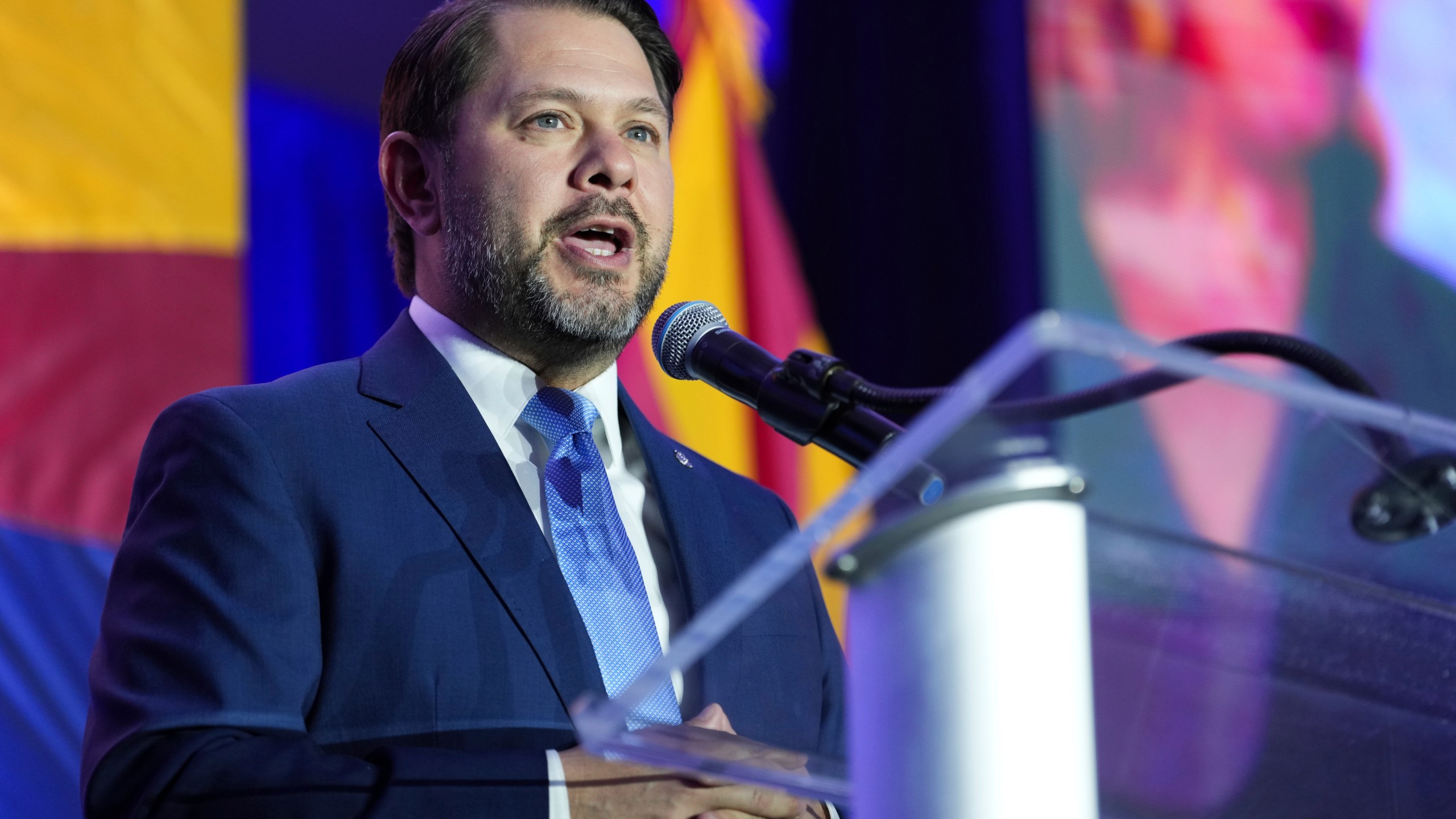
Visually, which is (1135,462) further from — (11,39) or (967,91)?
(967,91)

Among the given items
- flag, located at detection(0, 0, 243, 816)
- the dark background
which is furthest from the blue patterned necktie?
the dark background

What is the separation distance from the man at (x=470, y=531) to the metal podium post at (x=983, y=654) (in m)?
0.21

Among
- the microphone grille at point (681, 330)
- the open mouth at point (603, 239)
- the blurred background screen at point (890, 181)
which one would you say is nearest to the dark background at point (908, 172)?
the blurred background screen at point (890, 181)

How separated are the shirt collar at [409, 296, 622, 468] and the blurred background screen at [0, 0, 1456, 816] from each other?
1021 millimetres

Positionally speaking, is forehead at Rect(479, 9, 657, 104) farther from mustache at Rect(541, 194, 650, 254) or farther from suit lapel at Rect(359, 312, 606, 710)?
suit lapel at Rect(359, 312, 606, 710)

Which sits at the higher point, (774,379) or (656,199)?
(656,199)

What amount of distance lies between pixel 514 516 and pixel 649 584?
0.64ft

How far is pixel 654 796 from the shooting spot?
1.01 metres

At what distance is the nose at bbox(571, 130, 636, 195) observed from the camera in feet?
5.09

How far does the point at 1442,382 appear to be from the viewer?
3312 millimetres

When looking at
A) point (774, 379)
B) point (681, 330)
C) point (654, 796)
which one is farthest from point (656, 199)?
point (654, 796)

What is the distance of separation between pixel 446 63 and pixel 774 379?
818mm

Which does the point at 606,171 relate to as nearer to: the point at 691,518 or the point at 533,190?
the point at 533,190

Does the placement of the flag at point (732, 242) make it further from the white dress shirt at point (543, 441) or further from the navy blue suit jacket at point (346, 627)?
the navy blue suit jacket at point (346, 627)
